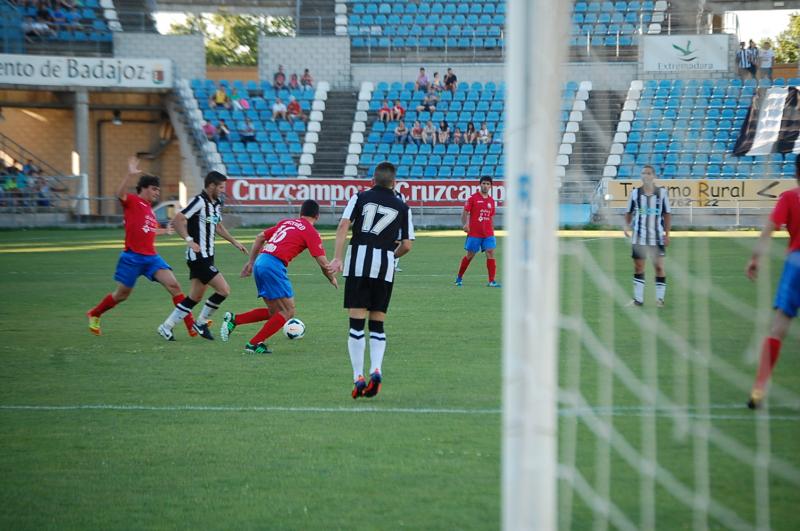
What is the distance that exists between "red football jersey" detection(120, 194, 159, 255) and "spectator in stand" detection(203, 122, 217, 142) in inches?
993

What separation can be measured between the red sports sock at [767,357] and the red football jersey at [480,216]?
9.73 m

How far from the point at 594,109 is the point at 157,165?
36.5m

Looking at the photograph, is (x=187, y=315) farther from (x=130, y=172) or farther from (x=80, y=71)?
(x=80, y=71)

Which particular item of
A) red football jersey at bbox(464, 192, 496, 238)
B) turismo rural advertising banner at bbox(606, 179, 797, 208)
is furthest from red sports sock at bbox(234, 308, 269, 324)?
turismo rural advertising banner at bbox(606, 179, 797, 208)

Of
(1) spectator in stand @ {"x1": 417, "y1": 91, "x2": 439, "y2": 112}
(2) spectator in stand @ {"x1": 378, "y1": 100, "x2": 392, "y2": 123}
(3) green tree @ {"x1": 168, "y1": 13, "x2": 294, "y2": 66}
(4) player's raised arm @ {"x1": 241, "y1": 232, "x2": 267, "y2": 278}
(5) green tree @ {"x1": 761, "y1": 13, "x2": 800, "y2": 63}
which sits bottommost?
(4) player's raised arm @ {"x1": 241, "y1": 232, "x2": 267, "y2": 278}

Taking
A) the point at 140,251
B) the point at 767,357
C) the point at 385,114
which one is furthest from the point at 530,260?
the point at 385,114

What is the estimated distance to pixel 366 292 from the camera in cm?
760

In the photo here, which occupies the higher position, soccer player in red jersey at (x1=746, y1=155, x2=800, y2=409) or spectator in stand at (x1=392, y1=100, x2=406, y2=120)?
spectator in stand at (x1=392, y1=100, x2=406, y2=120)

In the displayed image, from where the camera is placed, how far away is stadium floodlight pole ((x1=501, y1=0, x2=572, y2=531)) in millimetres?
3174

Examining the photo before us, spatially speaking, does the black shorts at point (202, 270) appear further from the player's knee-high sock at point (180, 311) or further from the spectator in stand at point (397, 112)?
the spectator in stand at point (397, 112)

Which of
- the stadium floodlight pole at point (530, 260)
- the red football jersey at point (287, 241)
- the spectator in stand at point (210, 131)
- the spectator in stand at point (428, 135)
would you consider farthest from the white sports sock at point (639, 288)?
the spectator in stand at point (210, 131)

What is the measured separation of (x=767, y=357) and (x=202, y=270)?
21.1ft

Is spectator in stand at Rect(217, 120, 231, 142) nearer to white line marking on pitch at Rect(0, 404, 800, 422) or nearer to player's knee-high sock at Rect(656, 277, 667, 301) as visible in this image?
player's knee-high sock at Rect(656, 277, 667, 301)

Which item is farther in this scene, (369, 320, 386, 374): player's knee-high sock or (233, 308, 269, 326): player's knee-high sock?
(233, 308, 269, 326): player's knee-high sock
